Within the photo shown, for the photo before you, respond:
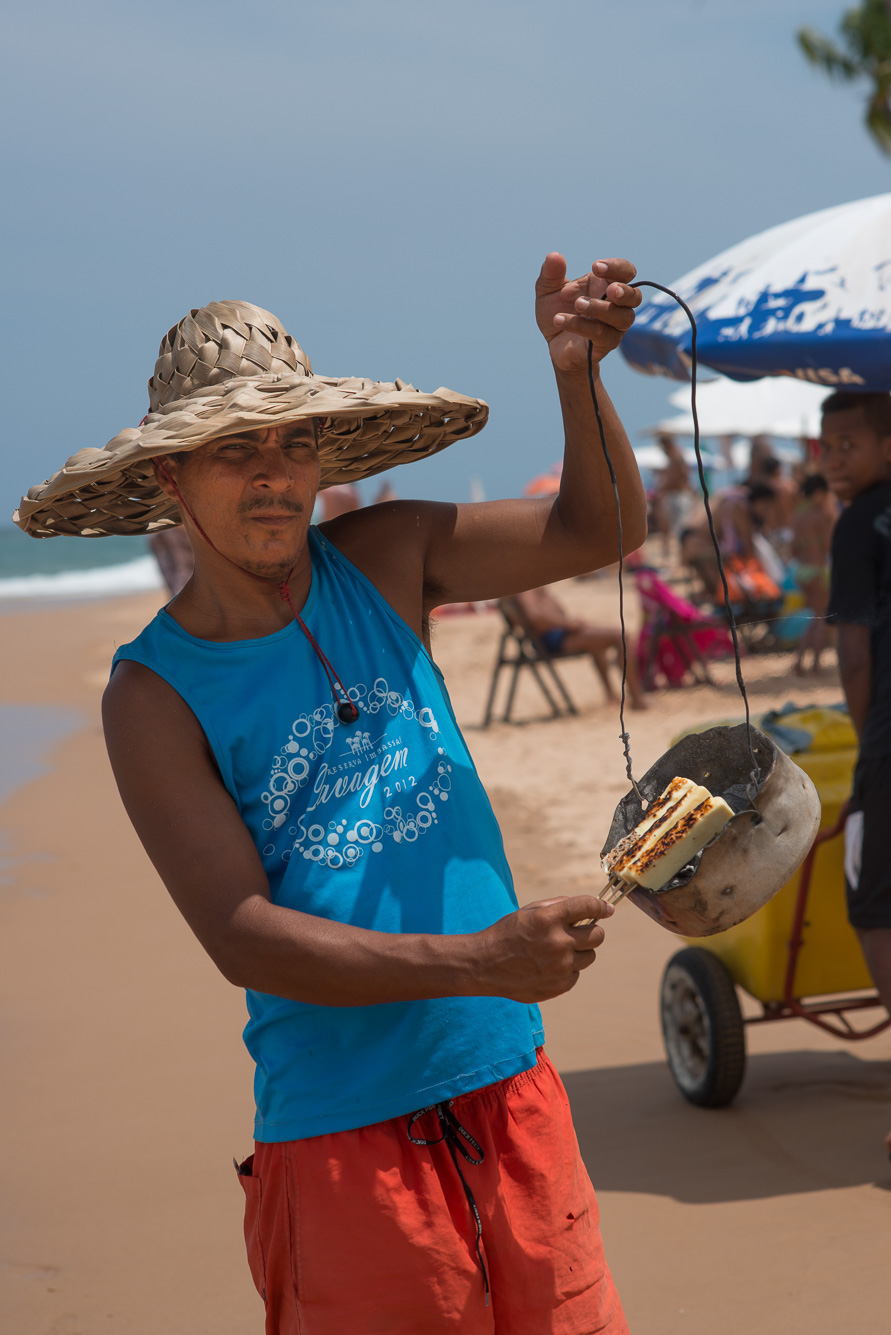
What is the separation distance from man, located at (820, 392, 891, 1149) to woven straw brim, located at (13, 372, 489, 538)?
4.56 feet

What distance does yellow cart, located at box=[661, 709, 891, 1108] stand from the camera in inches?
140

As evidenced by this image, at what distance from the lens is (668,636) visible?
34.2ft

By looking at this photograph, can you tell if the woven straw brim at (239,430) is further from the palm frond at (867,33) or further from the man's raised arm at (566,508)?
the palm frond at (867,33)

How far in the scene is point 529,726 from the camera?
1017cm

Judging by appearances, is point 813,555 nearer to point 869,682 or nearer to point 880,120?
point 869,682

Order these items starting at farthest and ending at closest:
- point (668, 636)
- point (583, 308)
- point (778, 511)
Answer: point (778, 511) → point (668, 636) → point (583, 308)

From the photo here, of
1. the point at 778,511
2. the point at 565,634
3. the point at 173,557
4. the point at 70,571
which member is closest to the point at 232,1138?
the point at 173,557

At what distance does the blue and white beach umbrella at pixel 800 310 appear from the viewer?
3.36 m

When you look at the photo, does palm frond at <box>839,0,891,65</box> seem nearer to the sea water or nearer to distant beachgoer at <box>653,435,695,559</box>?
distant beachgoer at <box>653,435,695,559</box>

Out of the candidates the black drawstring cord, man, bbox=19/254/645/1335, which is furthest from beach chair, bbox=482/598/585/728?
the black drawstring cord

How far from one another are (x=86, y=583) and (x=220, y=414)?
149 feet

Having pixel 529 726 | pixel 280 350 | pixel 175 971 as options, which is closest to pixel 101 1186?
pixel 175 971

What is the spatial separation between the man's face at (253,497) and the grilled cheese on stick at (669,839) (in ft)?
2.00

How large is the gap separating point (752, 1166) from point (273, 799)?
240cm
